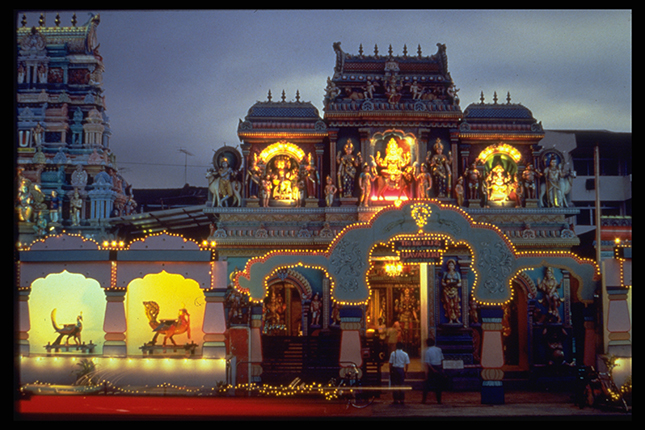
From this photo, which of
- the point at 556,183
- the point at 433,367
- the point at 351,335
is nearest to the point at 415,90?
the point at 556,183

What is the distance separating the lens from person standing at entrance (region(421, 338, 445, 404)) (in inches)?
640

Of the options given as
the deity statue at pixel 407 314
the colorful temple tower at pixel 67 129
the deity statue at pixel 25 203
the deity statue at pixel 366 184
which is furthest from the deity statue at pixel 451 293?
the colorful temple tower at pixel 67 129

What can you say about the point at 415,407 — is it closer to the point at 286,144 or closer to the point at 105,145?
the point at 286,144

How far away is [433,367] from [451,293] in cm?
523

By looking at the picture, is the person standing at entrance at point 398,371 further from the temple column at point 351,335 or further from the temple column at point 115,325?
the temple column at point 115,325

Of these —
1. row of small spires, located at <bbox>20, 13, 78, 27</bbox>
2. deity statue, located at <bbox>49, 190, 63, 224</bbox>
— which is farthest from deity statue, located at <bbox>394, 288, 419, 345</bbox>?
row of small spires, located at <bbox>20, 13, 78, 27</bbox>

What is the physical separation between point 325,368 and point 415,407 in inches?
130

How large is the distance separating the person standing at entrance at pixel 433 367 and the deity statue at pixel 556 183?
28.6ft

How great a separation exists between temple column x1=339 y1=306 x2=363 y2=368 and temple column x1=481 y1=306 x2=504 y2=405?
3175mm

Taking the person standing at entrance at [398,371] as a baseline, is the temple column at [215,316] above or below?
above

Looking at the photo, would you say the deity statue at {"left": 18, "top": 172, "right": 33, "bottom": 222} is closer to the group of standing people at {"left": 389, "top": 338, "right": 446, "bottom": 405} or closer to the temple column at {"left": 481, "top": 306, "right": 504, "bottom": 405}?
the group of standing people at {"left": 389, "top": 338, "right": 446, "bottom": 405}

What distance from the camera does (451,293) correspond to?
21203 mm

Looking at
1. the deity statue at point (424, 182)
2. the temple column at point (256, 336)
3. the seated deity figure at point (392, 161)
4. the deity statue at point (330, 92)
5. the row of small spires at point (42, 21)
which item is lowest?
the temple column at point (256, 336)

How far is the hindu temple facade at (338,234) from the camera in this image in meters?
18.8
